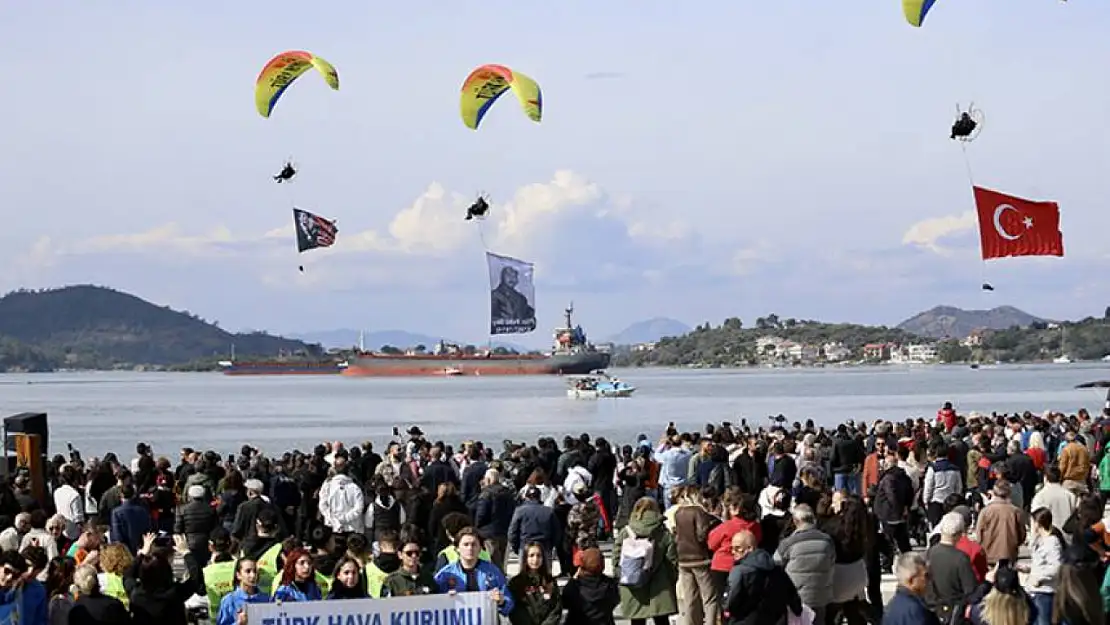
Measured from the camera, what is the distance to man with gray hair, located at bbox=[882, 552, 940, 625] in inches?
331

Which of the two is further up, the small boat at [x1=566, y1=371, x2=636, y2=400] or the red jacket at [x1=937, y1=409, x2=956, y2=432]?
the small boat at [x1=566, y1=371, x2=636, y2=400]

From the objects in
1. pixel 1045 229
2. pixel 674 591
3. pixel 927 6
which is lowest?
pixel 674 591

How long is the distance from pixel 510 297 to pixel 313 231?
665 centimetres

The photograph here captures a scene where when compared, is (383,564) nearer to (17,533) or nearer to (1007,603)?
(17,533)

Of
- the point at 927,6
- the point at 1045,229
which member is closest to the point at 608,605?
the point at 927,6

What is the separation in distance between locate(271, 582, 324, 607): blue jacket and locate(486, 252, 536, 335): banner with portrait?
38061 mm

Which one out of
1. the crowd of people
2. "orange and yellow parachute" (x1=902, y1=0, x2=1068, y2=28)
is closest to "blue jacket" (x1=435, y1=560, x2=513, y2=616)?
the crowd of people

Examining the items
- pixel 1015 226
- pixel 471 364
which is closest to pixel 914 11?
pixel 1015 226

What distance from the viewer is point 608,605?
9.34m

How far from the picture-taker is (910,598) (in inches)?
333

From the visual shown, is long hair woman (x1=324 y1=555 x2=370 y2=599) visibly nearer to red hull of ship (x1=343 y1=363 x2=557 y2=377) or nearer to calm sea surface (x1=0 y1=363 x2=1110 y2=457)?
calm sea surface (x1=0 y1=363 x2=1110 y2=457)

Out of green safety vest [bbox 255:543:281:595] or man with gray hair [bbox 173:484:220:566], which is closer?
green safety vest [bbox 255:543:281:595]

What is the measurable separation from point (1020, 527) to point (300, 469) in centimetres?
729

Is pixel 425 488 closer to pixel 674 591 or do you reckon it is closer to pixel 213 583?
pixel 674 591
